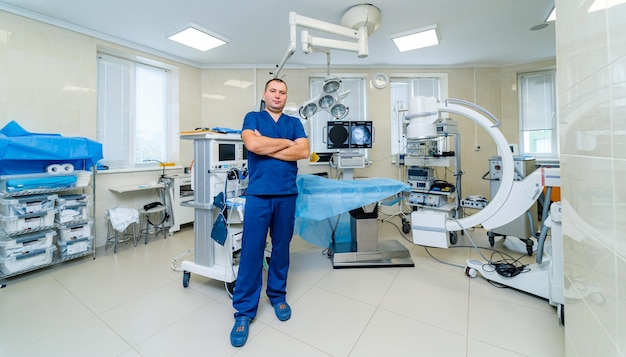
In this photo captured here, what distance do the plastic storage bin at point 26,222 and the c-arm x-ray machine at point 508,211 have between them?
3398 millimetres

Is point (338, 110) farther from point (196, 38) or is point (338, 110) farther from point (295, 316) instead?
point (196, 38)

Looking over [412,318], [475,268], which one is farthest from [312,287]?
[475,268]

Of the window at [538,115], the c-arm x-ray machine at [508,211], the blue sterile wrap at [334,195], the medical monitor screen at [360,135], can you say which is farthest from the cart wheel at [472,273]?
the window at [538,115]

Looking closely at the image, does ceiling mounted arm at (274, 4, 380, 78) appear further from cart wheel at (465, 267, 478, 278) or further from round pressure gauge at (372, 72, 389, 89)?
cart wheel at (465, 267, 478, 278)

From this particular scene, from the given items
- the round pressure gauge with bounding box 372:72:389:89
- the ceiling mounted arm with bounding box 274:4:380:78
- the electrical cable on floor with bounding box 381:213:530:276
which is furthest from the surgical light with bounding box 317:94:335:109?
the round pressure gauge with bounding box 372:72:389:89

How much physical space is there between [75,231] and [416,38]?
451 cm

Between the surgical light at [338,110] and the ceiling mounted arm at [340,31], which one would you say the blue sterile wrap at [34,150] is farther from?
the surgical light at [338,110]

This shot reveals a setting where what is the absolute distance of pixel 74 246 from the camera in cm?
249

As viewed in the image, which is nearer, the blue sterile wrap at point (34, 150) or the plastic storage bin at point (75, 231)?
the blue sterile wrap at point (34, 150)

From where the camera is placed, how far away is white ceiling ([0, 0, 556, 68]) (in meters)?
2.56

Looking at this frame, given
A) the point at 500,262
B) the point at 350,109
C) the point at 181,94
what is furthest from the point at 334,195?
the point at 181,94

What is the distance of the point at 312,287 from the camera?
2031 mm

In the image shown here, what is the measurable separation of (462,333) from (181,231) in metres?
3.58

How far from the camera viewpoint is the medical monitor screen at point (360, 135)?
340 cm
